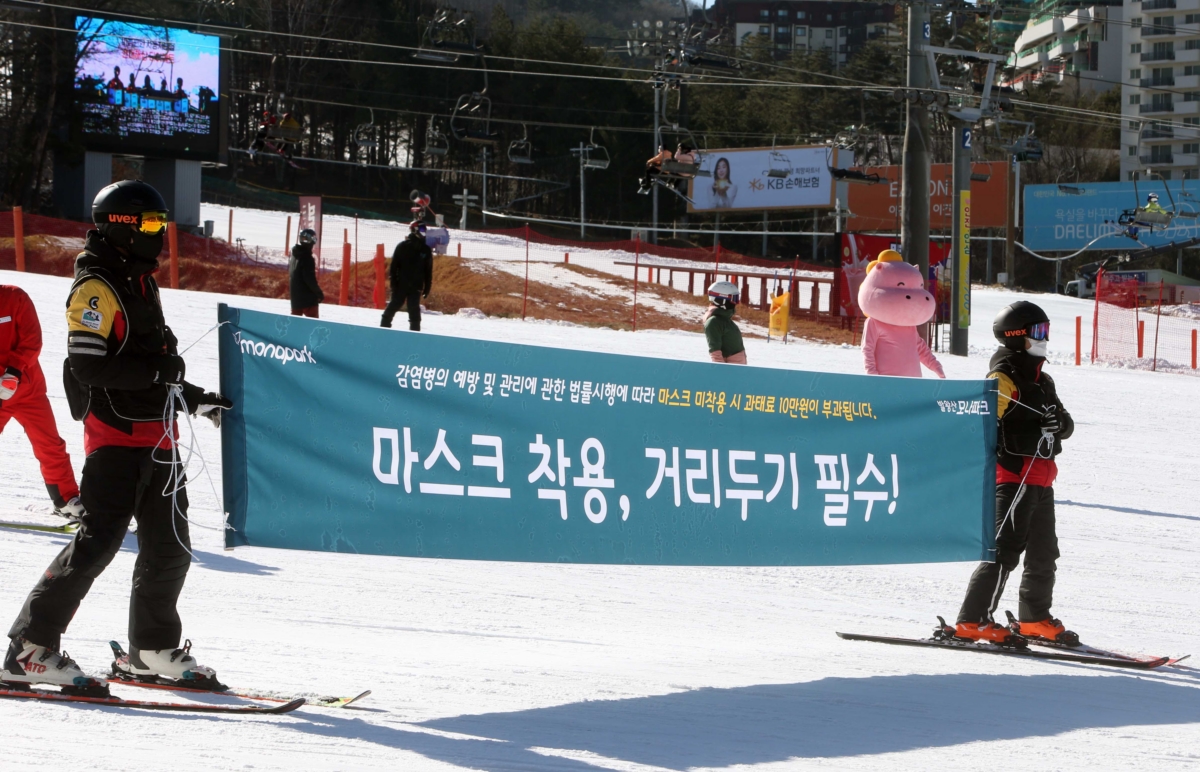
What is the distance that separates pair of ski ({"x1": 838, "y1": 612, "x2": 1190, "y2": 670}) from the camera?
20.2 feet

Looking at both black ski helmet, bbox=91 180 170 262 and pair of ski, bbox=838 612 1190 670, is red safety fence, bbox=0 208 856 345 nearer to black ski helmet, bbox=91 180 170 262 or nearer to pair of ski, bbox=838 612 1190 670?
pair of ski, bbox=838 612 1190 670

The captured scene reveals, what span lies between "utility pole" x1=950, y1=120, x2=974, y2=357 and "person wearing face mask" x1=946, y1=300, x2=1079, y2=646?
18.5 m

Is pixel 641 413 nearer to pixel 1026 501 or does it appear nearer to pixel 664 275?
pixel 1026 501

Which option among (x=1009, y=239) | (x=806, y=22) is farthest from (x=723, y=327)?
(x=806, y=22)

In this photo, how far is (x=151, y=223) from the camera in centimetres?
453

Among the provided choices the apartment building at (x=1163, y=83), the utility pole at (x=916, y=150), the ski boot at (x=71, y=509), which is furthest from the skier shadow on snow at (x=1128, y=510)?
the apartment building at (x=1163, y=83)

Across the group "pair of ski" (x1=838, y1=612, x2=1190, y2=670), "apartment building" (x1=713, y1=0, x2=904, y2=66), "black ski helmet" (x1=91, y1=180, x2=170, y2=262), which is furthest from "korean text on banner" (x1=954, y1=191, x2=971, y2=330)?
"apartment building" (x1=713, y1=0, x2=904, y2=66)

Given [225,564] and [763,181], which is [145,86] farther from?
[225,564]

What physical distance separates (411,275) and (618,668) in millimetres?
10600

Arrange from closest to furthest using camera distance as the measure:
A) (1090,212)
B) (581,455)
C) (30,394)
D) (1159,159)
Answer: (581,455), (30,394), (1090,212), (1159,159)

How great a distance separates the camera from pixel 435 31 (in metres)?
28.0

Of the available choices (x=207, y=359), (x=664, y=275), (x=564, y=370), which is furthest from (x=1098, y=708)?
(x=664, y=275)

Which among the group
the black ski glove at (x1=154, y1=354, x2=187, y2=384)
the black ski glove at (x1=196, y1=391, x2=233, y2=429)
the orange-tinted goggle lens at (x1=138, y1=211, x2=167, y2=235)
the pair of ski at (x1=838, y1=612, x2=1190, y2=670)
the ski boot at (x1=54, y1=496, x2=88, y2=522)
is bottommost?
the pair of ski at (x1=838, y1=612, x2=1190, y2=670)

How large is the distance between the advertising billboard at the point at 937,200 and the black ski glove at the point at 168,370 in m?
51.1
